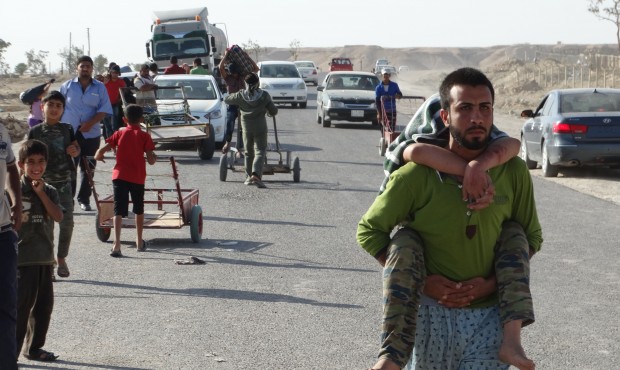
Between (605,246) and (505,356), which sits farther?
(605,246)

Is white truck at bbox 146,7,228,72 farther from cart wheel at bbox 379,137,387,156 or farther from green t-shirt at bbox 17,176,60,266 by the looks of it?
green t-shirt at bbox 17,176,60,266

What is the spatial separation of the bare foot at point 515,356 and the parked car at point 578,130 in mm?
14948

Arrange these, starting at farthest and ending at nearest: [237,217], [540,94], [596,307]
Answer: [540,94] < [237,217] < [596,307]

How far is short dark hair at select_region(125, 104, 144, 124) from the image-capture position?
11336 mm

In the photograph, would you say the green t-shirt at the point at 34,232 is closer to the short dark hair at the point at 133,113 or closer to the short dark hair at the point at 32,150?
the short dark hair at the point at 32,150

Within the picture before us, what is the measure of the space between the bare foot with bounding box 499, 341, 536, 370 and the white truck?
116 feet

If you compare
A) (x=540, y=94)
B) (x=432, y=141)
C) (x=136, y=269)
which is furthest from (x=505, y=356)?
(x=540, y=94)

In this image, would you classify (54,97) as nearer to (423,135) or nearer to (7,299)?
(7,299)

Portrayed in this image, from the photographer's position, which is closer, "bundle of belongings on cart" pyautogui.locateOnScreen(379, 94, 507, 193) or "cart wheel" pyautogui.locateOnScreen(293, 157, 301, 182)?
"bundle of belongings on cart" pyautogui.locateOnScreen(379, 94, 507, 193)

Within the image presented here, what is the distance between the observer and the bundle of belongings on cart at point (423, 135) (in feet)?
14.0

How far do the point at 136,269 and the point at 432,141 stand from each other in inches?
258

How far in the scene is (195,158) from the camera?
2273cm

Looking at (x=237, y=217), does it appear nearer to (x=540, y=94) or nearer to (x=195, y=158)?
(x=195, y=158)

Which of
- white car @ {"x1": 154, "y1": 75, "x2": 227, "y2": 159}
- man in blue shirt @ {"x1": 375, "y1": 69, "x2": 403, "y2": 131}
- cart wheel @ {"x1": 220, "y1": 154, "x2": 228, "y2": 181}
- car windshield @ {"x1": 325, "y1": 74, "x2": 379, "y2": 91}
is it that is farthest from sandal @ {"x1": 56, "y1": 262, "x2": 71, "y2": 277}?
car windshield @ {"x1": 325, "y1": 74, "x2": 379, "y2": 91}
